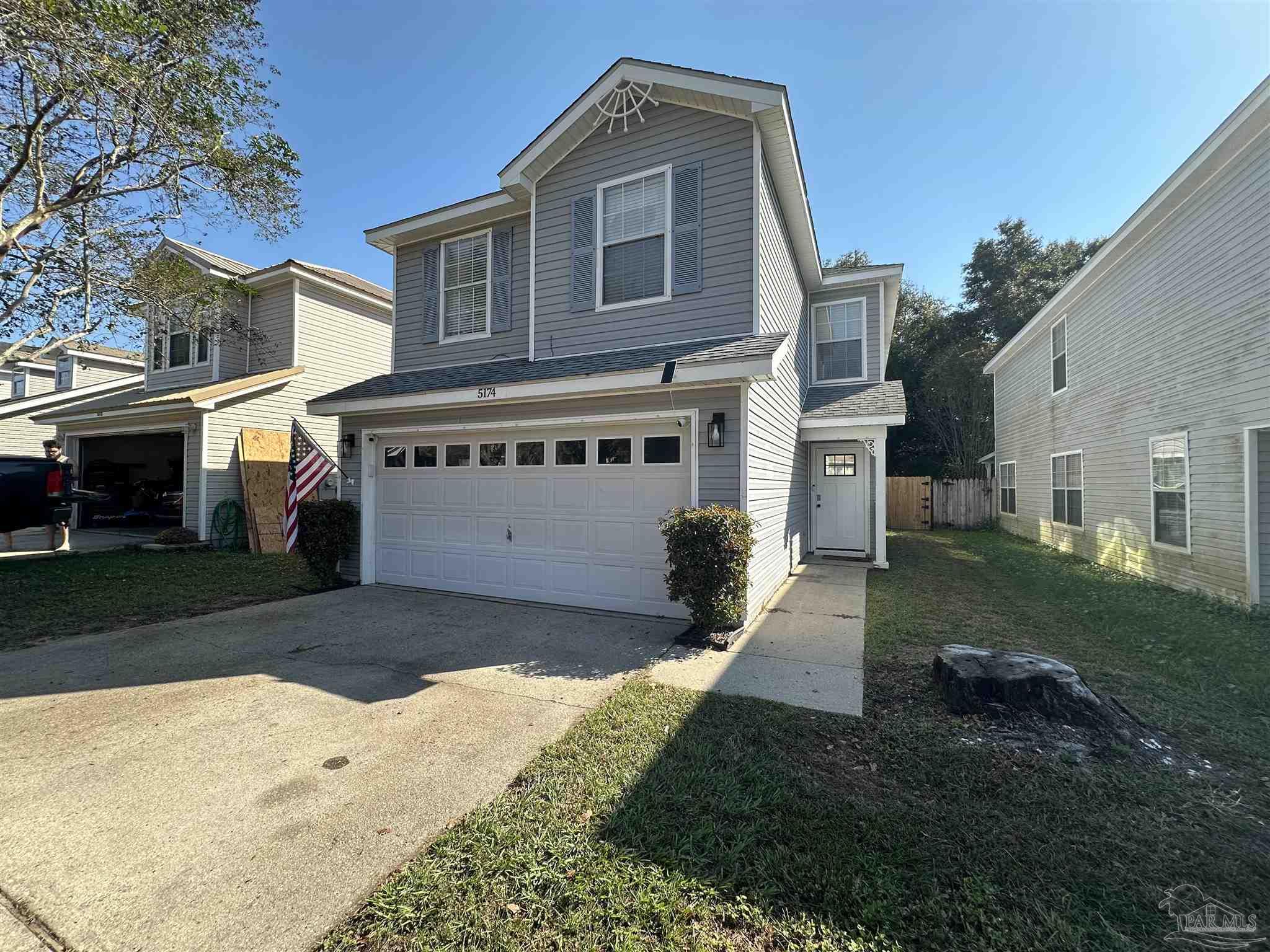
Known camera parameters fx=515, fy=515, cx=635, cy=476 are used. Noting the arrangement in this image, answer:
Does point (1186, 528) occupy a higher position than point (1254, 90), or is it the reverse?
point (1254, 90)

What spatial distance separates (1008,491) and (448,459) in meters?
16.9

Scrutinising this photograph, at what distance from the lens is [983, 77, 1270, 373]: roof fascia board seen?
18.4 feet

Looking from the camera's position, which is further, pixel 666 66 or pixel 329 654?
pixel 666 66

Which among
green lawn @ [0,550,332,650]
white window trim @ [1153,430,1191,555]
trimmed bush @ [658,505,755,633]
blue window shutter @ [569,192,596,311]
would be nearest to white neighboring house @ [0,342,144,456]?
green lawn @ [0,550,332,650]

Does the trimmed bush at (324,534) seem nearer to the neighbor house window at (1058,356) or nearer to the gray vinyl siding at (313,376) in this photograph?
the gray vinyl siding at (313,376)

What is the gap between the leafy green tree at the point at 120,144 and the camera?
20.7 feet

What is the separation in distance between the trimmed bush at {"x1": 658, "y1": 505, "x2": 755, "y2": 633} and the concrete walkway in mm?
429

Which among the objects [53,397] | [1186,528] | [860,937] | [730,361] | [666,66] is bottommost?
[860,937]

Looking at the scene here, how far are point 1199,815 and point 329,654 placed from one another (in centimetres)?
628

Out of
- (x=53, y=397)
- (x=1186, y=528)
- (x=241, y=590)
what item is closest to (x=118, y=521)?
(x=53, y=397)

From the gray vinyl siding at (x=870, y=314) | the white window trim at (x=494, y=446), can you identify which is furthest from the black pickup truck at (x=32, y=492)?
the gray vinyl siding at (x=870, y=314)

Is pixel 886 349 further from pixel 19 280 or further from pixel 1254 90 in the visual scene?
pixel 19 280

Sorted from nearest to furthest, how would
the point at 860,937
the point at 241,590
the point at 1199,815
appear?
1. the point at 860,937
2. the point at 1199,815
3. the point at 241,590

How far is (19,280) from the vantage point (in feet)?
27.6
